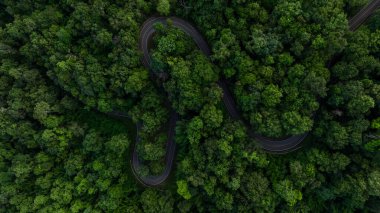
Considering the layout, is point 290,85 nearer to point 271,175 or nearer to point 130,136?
point 271,175

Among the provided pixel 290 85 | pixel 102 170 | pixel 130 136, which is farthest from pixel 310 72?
pixel 102 170

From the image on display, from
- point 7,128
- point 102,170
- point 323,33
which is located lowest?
point 102,170

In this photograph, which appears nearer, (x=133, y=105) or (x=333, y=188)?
(x=333, y=188)

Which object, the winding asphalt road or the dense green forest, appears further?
the winding asphalt road

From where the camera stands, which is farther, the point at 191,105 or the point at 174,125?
the point at 174,125

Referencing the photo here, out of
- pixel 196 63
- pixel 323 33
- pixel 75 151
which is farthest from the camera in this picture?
pixel 75 151

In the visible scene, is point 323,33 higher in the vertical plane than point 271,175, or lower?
higher

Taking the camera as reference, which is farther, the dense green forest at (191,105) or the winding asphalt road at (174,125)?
the winding asphalt road at (174,125)

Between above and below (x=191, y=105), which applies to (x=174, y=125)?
below
